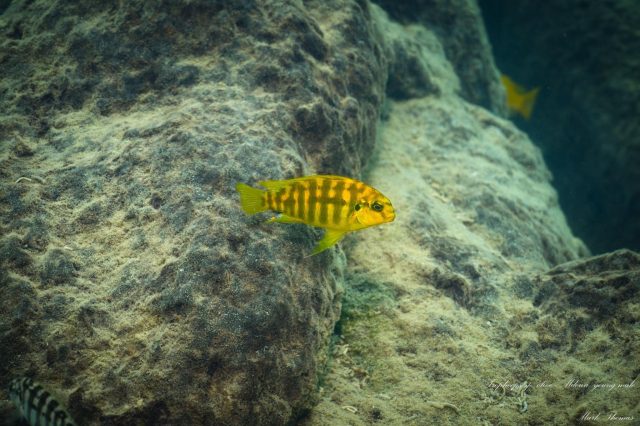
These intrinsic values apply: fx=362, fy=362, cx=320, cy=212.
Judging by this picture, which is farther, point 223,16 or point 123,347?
point 223,16

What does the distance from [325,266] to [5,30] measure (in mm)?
4748

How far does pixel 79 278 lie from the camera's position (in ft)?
9.43

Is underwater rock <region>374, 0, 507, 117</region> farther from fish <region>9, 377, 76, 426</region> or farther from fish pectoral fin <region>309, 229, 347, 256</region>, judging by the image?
fish <region>9, 377, 76, 426</region>

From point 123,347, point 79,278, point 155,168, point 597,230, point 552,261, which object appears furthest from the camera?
point 597,230

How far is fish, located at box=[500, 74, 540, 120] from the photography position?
34.6ft

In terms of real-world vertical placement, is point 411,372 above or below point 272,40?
below

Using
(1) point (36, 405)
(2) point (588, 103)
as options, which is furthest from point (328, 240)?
(2) point (588, 103)

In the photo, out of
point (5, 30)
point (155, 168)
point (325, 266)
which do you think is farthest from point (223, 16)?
point (325, 266)

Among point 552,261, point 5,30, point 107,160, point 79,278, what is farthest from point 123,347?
point 552,261

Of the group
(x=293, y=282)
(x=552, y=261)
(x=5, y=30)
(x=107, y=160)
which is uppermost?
(x=5, y=30)

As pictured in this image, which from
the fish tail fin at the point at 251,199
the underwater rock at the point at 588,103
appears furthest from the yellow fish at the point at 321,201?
the underwater rock at the point at 588,103

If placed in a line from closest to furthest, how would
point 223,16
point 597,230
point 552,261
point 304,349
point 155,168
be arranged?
point 304,349
point 155,168
point 223,16
point 552,261
point 597,230

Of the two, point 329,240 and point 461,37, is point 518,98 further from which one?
point 329,240

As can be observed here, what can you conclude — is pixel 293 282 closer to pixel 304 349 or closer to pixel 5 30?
pixel 304 349
